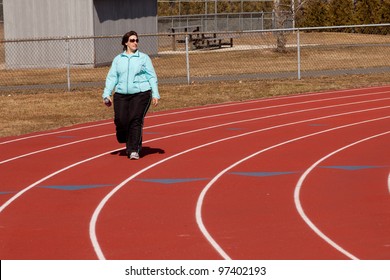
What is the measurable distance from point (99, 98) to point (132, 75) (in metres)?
11.7

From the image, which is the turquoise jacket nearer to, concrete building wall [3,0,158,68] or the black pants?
the black pants

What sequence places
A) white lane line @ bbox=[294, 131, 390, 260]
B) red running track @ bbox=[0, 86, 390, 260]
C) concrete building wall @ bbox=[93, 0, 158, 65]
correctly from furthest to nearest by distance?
concrete building wall @ bbox=[93, 0, 158, 65] → red running track @ bbox=[0, 86, 390, 260] → white lane line @ bbox=[294, 131, 390, 260]

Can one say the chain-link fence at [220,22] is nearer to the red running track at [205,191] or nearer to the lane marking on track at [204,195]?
the red running track at [205,191]

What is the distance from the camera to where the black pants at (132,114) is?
15.3 m

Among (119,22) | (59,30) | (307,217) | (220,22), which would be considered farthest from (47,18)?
(307,217)

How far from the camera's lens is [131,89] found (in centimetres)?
1523

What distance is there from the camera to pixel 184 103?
24812 millimetres

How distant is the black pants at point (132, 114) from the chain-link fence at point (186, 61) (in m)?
12.9

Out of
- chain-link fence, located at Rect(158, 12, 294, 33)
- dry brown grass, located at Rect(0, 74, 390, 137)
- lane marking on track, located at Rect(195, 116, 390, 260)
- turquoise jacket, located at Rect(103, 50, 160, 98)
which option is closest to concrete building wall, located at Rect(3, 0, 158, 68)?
dry brown grass, located at Rect(0, 74, 390, 137)

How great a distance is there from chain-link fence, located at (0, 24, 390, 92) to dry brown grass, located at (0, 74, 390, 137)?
1.00 metres

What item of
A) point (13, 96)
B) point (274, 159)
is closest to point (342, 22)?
point (13, 96)

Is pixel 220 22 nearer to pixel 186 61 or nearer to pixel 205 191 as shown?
pixel 186 61

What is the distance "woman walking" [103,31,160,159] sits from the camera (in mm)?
15094

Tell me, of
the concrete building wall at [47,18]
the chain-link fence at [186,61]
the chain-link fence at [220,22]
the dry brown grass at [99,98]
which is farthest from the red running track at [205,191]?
the chain-link fence at [220,22]
